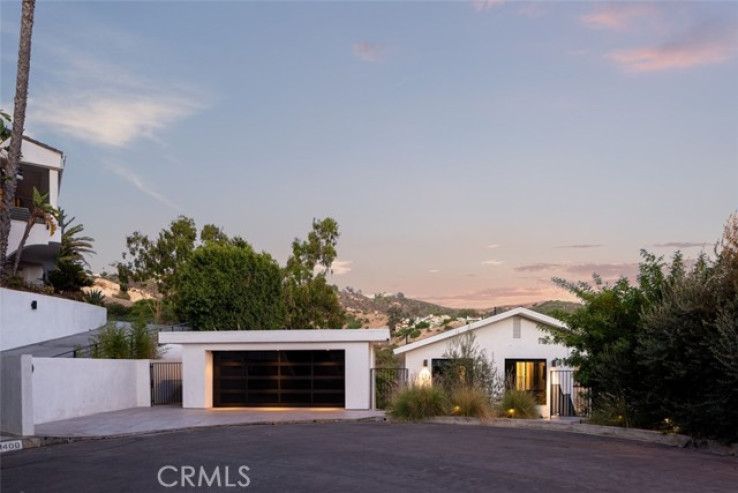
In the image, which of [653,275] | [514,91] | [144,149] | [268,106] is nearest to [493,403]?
[653,275]

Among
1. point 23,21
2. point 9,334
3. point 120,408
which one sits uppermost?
point 23,21

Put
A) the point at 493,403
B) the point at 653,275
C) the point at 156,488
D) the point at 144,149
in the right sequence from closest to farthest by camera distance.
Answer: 1. the point at 156,488
2. the point at 653,275
3. the point at 493,403
4. the point at 144,149

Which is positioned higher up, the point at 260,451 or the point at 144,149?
the point at 144,149

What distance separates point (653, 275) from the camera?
19047 millimetres

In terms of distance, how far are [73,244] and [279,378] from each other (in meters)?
18.8

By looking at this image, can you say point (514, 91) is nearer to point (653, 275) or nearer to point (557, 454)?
point (653, 275)

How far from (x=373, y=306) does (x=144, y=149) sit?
204ft

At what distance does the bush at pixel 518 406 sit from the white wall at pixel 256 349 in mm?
6197

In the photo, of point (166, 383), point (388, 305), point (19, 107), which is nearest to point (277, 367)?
point (166, 383)

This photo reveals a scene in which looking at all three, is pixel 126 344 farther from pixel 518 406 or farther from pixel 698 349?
pixel 698 349

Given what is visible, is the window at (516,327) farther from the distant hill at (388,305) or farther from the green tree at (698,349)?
the distant hill at (388,305)

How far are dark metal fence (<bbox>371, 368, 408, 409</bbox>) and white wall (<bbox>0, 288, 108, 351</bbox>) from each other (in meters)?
14.1

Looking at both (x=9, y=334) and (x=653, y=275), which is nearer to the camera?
(x=653, y=275)

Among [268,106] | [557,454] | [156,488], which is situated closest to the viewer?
[156,488]
